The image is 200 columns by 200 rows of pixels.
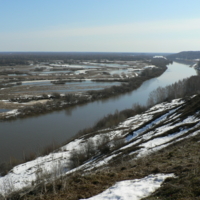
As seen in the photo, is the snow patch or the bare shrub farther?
the bare shrub

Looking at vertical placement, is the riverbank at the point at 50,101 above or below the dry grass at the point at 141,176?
below

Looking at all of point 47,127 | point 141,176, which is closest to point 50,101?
point 47,127

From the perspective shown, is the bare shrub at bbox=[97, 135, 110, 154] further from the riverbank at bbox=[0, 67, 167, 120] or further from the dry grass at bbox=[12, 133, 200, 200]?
the riverbank at bbox=[0, 67, 167, 120]

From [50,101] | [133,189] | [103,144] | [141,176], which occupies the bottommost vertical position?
[103,144]

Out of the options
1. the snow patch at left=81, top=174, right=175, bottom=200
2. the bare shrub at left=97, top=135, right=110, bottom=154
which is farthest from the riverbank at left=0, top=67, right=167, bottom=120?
the snow patch at left=81, top=174, right=175, bottom=200

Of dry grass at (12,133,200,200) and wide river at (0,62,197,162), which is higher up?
dry grass at (12,133,200,200)

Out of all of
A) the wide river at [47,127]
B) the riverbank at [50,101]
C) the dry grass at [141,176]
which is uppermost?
the dry grass at [141,176]

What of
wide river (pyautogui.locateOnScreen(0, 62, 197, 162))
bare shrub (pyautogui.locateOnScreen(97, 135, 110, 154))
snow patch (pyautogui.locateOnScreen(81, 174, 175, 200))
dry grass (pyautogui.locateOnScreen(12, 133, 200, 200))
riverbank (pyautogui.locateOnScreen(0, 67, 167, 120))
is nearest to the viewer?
dry grass (pyautogui.locateOnScreen(12, 133, 200, 200))

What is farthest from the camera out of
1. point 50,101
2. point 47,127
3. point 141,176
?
point 50,101

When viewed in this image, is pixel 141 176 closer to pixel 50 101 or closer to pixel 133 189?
pixel 133 189

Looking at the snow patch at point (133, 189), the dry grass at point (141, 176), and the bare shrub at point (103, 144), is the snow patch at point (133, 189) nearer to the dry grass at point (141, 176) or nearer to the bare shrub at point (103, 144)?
the dry grass at point (141, 176)

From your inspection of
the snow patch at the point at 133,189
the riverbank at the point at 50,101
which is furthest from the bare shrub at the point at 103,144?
the riverbank at the point at 50,101
